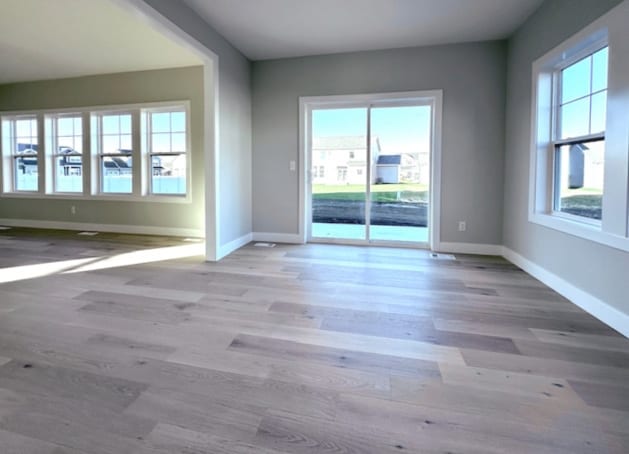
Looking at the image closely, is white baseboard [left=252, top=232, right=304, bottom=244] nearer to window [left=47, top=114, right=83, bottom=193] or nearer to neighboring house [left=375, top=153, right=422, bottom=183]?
neighboring house [left=375, top=153, right=422, bottom=183]

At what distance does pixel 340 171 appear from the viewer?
505 cm

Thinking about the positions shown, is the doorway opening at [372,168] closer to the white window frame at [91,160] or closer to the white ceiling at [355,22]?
the white ceiling at [355,22]

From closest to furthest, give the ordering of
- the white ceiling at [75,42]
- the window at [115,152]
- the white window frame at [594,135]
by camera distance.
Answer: the white window frame at [594,135]
the white ceiling at [75,42]
the window at [115,152]

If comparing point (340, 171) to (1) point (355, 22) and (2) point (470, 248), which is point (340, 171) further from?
(2) point (470, 248)

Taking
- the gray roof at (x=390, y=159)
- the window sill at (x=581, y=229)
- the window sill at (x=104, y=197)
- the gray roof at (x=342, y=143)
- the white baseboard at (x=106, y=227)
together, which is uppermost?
the gray roof at (x=342, y=143)

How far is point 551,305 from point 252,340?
2357mm

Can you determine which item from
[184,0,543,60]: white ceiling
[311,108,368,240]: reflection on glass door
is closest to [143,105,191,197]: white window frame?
[184,0,543,60]: white ceiling

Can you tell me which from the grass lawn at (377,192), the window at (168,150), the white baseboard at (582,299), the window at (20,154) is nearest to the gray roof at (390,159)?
the grass lawn at (377,192)

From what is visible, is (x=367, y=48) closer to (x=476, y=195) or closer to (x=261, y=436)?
(x=476, y=195)

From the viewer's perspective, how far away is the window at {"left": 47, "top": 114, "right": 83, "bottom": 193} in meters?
6.24

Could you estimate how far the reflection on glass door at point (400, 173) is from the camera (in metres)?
4.76

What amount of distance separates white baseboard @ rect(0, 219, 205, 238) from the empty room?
4 centimetres

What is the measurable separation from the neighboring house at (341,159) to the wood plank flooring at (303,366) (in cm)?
202

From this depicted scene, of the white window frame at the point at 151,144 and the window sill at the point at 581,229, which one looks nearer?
the window sill at the point at 581,229
